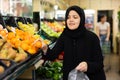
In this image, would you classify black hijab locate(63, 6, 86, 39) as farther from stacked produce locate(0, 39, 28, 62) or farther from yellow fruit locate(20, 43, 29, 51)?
stacked produce locate(0, 39, 28, 62)

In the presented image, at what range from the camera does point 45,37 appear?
4.32 meters

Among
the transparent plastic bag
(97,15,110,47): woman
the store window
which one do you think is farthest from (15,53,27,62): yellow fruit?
(97,15,110,47): woman

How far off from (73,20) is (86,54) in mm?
345

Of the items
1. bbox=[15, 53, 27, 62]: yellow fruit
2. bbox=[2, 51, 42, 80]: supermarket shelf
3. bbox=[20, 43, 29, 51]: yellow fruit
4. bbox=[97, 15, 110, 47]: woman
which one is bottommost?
bbox=[97, 15, 110, 47]: woman

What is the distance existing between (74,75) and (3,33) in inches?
31.1

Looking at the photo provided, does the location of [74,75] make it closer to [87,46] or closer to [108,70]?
[87,46]

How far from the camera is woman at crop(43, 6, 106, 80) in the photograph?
8.20ft

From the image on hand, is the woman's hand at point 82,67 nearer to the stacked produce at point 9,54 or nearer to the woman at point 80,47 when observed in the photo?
the woman at point 80,47

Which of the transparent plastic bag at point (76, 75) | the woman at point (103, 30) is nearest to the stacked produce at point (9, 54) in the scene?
the transparent plastic bag at point (76, 75)

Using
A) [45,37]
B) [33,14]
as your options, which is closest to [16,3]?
[33,14]

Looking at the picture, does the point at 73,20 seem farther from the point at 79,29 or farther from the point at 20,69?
the point at 20,69

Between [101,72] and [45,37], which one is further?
[45,37]

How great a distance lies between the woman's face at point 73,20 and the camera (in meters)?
2.50

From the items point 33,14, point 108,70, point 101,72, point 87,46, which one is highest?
point 33,14
